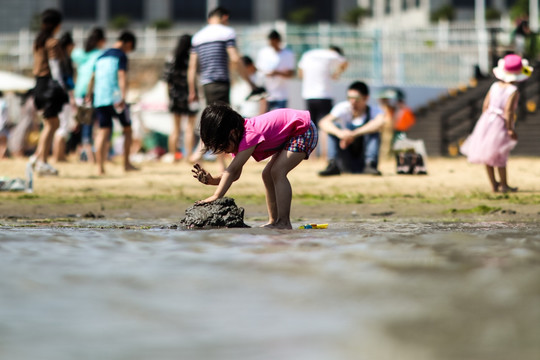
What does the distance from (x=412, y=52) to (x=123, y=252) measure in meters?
18.3

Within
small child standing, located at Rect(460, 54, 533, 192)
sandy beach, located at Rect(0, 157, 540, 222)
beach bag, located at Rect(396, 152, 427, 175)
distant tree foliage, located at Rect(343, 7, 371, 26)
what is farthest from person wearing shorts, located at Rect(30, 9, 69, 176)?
distant tree foliage, located at Rect(343, 7, 371, 26)

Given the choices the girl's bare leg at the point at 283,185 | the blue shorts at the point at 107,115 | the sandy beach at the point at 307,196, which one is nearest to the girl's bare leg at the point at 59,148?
the sandy beach at the point at 307,196

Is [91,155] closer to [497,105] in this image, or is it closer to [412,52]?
[497,105]

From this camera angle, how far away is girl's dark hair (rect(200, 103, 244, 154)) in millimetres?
6102

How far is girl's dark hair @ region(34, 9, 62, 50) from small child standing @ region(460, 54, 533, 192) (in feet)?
15.7

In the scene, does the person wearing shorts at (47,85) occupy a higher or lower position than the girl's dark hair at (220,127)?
higher

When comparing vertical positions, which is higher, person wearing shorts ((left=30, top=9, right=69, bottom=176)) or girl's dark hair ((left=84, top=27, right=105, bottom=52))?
girl's dark hair ((left=84, top=27, right=105, bottom=52))

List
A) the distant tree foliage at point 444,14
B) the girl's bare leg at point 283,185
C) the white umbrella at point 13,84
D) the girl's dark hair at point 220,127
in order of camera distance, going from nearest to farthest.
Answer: the girl's dark hair at point 220,127, the girl's bare leg at point 283,185, the white umbrella at point 13,84, the distant tree foliage at point 444,14

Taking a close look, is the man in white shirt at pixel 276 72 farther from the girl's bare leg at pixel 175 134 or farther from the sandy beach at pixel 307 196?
the sandy beach at pixel 307 196

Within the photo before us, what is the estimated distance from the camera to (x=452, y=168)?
13211 millimetres

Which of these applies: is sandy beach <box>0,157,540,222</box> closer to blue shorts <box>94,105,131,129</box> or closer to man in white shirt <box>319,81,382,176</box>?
man in white shirt <box>319,81,382,176</box>

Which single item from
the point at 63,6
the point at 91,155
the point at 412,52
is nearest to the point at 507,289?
the point at 91,155

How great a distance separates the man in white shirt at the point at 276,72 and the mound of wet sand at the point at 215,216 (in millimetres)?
8337

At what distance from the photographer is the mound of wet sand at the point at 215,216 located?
620cm
